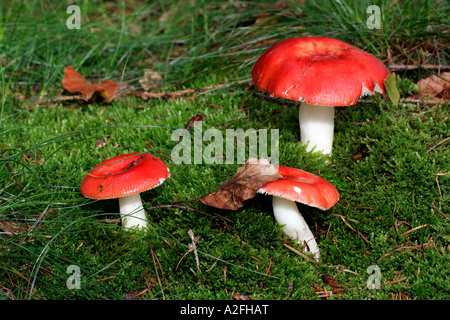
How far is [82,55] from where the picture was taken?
498 centimetres

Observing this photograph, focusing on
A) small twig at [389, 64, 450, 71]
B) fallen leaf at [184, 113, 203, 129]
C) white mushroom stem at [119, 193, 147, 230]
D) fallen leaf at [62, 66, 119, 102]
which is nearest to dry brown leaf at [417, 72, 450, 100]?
small twig at [389, 64, 450, 71]

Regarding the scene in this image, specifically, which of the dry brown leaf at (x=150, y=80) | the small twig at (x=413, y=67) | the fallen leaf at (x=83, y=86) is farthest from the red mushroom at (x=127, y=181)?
the small twig at (x=413, y=67)

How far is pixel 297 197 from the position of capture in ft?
7.48

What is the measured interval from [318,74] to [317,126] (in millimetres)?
621

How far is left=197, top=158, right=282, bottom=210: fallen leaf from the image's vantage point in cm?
239

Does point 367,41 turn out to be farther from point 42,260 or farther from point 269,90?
point 42,260

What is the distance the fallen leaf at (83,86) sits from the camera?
14.6ft

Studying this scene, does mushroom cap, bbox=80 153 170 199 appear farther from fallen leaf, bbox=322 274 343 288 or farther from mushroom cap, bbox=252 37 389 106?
fallen leaf, bbox=322 274 343 288

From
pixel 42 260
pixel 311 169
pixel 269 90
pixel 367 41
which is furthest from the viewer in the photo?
pixel 367 41

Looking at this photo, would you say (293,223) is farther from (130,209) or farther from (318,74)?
(130,209)

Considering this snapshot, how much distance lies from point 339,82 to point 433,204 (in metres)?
1.18

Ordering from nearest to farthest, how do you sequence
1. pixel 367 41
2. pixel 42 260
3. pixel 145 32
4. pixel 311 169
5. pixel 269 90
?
pixel 42 260 → pixel 269 90 → pixel 311 169 → pixel 367 41 → pixel 145 32

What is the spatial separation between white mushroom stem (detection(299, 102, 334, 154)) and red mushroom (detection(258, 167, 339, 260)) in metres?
0.58
